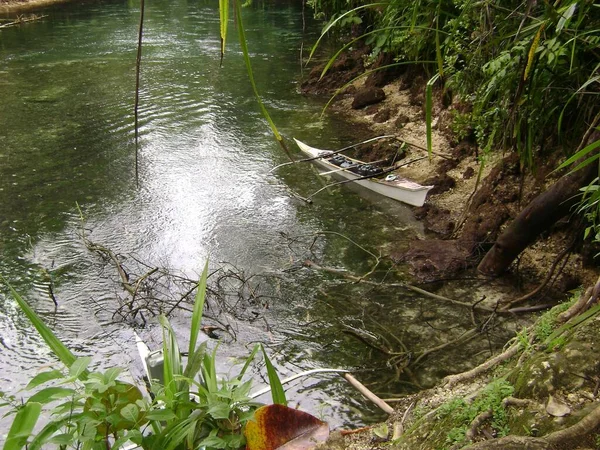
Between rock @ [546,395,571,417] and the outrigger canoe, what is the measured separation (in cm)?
517

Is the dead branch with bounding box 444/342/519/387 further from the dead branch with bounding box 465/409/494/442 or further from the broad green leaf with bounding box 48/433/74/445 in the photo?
the broad green leaf with bounding box 48/433/74/445

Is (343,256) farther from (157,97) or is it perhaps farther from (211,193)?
(157,97)

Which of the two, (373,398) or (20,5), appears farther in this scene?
(20,5)

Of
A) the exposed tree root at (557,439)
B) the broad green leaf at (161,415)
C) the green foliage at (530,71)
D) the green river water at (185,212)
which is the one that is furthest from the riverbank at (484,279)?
the broad green leaf at (161,415)

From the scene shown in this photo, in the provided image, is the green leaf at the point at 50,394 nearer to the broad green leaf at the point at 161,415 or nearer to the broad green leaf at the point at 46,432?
the broad green leaf at the point at 46,432

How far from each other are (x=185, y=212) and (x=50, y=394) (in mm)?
5330

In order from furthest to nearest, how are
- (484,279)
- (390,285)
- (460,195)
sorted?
(460,195) → (390,285) → (484,279)

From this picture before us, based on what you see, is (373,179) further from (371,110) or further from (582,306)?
(582,306)

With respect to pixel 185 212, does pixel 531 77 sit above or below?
above

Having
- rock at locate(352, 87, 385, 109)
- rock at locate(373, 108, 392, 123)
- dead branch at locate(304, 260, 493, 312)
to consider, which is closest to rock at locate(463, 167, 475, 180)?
dead branch at locate(304, 260, 493, 312)

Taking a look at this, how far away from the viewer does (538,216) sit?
4773mm

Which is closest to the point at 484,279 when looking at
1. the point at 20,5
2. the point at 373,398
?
the point at 373,398

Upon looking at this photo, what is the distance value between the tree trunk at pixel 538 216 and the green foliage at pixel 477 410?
101 inches

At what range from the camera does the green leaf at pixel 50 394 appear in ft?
6.78
